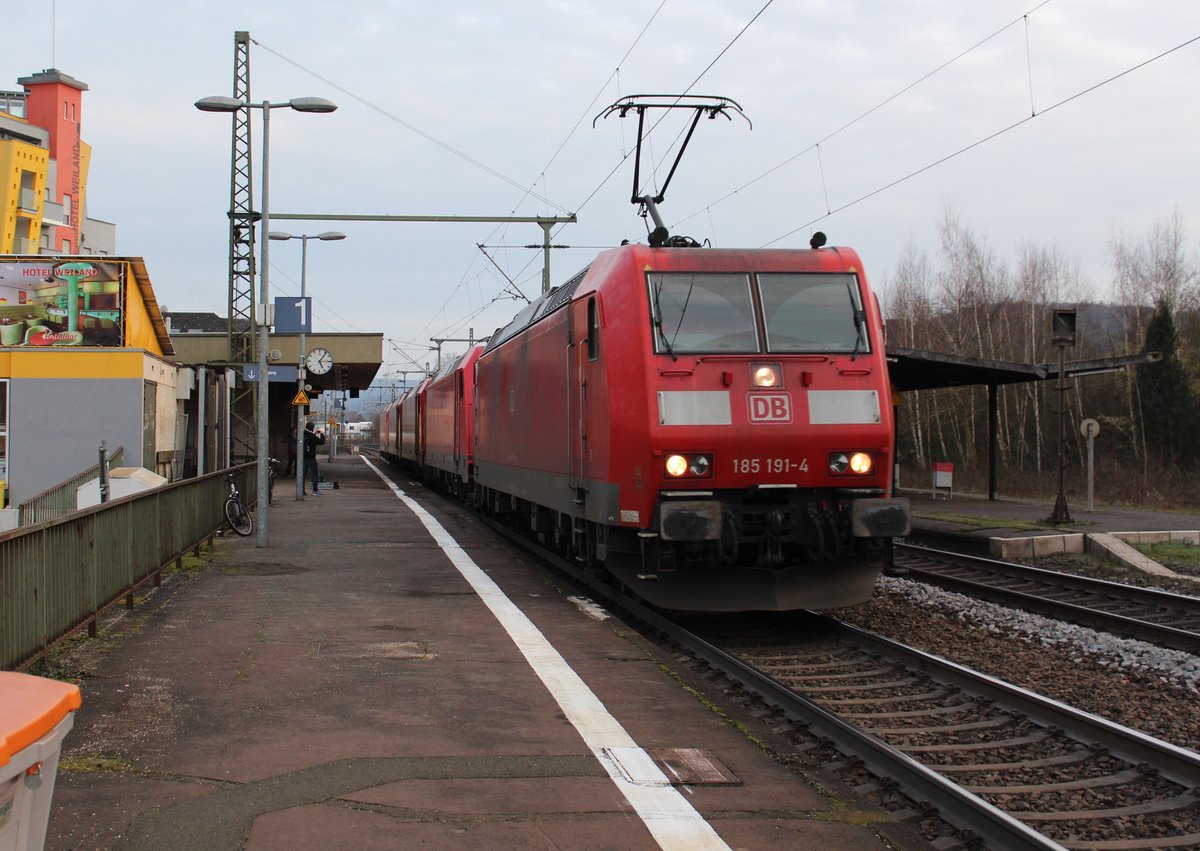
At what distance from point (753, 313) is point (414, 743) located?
4700 millimetres

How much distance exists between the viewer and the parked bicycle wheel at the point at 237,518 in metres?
16.7

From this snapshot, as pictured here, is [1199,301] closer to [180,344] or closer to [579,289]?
[180,344]

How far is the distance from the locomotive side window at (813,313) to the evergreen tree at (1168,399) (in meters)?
36.7

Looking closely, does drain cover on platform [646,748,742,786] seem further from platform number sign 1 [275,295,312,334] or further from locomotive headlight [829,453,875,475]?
platform number sign 1 [275,295,312,334]

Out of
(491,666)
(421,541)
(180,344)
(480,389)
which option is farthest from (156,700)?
(180,344)

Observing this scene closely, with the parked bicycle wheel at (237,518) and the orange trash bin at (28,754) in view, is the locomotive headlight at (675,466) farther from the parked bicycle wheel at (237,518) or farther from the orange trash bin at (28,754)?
the parked bicycle wheel at (237,518)

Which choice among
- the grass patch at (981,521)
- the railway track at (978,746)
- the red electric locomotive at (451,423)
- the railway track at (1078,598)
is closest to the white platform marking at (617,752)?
the railway track at (978,746)

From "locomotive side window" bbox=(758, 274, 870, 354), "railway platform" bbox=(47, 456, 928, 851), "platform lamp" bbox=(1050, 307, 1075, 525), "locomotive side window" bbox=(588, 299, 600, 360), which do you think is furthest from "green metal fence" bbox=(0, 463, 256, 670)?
"platform lamp" bbox=(1050, 307, 1075, 525)

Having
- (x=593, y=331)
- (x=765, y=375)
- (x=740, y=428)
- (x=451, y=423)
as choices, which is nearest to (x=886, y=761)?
(x=740, y=428)

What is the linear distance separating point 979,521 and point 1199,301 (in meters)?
32.5

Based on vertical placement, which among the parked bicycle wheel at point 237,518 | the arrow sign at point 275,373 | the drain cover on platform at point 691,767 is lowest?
the drain cover on platform at point 691,767

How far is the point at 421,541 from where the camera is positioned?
16500 millimetres

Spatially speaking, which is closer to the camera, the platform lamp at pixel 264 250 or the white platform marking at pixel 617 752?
the white platform marking at pixel 617 752

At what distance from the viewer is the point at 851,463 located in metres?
8.69
